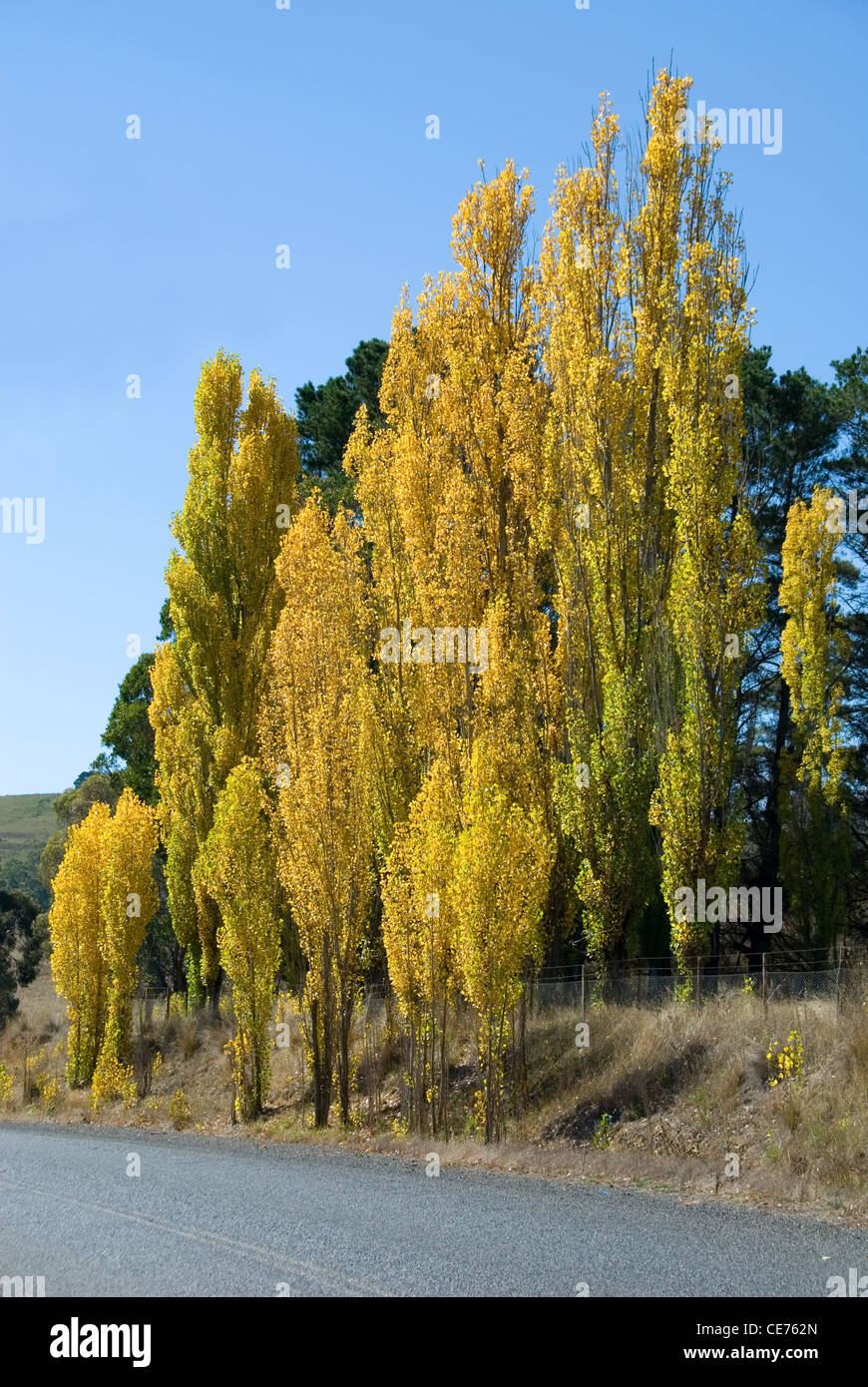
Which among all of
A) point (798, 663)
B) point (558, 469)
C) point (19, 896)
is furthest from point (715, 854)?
point (19, 896)

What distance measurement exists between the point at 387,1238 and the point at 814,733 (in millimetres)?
21256

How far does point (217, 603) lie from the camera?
94.4ft

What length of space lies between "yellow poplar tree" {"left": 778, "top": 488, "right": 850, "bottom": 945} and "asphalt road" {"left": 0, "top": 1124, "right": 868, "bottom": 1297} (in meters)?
15.8

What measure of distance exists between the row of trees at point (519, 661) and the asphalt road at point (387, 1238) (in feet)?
15.4

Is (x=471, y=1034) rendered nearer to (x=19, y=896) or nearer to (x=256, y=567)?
(x=256, y=567)

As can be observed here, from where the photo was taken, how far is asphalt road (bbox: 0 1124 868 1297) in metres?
7.52

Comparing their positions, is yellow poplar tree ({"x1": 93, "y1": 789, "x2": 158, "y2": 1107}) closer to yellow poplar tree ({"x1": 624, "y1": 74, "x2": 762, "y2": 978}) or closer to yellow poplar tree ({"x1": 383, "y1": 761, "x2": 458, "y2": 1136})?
yellow poplar tree ({"x1": 383, "y1": 761, "x2": 458, "y2": 1136})

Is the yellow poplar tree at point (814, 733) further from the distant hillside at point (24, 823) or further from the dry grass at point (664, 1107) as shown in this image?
the distant hillside at point (24, 823)

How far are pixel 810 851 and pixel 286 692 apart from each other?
13054 millimetres

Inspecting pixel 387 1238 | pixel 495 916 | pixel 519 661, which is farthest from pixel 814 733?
pixel 387 1238

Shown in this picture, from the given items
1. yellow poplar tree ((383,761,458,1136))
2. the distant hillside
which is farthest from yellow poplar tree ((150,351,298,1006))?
the distant hillside

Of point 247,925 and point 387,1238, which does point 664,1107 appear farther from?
point 247,925

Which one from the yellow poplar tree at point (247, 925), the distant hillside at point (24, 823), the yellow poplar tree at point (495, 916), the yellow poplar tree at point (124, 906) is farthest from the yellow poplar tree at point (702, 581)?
the distant hillside at point (24, 823)

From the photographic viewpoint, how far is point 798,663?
28.8 meters
